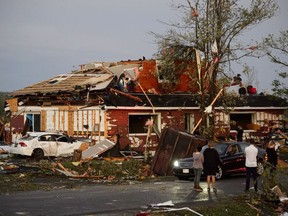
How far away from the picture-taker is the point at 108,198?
15.9 metres

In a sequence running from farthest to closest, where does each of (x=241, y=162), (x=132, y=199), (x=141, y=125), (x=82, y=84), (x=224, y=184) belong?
1. (x=141, y=125)
2. (x=82, y=84)
3. (x=241, y=162)
4. (x=224, y=184)
5. (x=132, y=199)

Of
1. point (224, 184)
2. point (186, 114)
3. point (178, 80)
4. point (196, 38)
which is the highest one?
point (196, 38)

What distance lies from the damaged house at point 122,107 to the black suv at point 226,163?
878cm

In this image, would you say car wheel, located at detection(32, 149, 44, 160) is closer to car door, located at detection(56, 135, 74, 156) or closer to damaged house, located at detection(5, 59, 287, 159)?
car door, located at detection(56, 135, 74, 156)

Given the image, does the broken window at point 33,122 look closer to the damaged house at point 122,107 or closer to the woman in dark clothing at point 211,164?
the damaged house at point 122,107

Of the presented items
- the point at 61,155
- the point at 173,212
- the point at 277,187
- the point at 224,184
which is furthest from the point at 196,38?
the point at 173,212

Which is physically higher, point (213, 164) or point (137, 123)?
point (137, 123)

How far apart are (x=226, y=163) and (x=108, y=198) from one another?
7.77m

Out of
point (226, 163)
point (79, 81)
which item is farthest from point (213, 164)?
point (79, 81)

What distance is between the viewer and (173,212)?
13.2m

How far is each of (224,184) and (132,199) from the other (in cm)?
574

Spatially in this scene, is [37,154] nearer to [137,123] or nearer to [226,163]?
[137,123]

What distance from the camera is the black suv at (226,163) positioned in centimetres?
2172

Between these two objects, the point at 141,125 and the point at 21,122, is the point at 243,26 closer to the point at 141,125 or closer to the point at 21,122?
the point at 141,125
